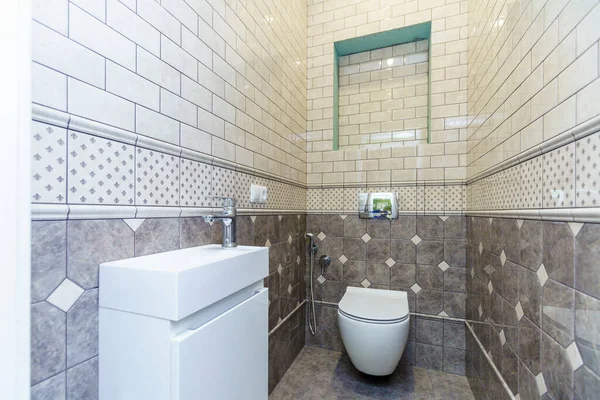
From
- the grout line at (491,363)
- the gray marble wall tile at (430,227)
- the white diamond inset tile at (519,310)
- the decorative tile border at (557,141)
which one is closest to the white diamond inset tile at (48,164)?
the decorative tile border at (557,141)

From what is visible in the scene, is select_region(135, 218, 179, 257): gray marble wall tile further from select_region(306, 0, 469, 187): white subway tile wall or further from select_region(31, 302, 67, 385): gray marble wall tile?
select_region(306, 0, 469, 187): white subway tile wall

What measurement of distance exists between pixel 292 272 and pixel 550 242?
139cm

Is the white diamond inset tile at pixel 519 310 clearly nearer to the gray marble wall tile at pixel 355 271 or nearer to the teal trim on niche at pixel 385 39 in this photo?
the gray marble wall tile at pixel 355 271

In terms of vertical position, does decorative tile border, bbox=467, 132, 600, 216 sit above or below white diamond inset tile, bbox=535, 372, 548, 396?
above

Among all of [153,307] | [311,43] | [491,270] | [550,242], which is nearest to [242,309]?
[153,307]

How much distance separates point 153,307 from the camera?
0.63 m

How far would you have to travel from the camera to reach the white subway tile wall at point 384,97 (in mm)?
2217

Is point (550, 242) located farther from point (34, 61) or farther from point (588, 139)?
Result: point (34, 61)

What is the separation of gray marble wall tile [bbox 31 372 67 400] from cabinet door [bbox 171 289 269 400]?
10.4 inches

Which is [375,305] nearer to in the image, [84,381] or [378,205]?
[378,205]

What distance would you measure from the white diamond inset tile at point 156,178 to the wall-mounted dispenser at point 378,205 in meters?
1.44

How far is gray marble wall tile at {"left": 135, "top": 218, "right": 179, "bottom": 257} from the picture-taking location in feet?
2.73

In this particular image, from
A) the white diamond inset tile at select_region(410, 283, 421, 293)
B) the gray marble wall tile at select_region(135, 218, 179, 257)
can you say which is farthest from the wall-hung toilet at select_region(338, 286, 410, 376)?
the gray marble wall tile at select_region(135, 218, 179, 257)

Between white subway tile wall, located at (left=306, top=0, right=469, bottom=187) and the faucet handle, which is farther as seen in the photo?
white subway tile wall, located at (left=306, top=0, right=469, bottom=187)
